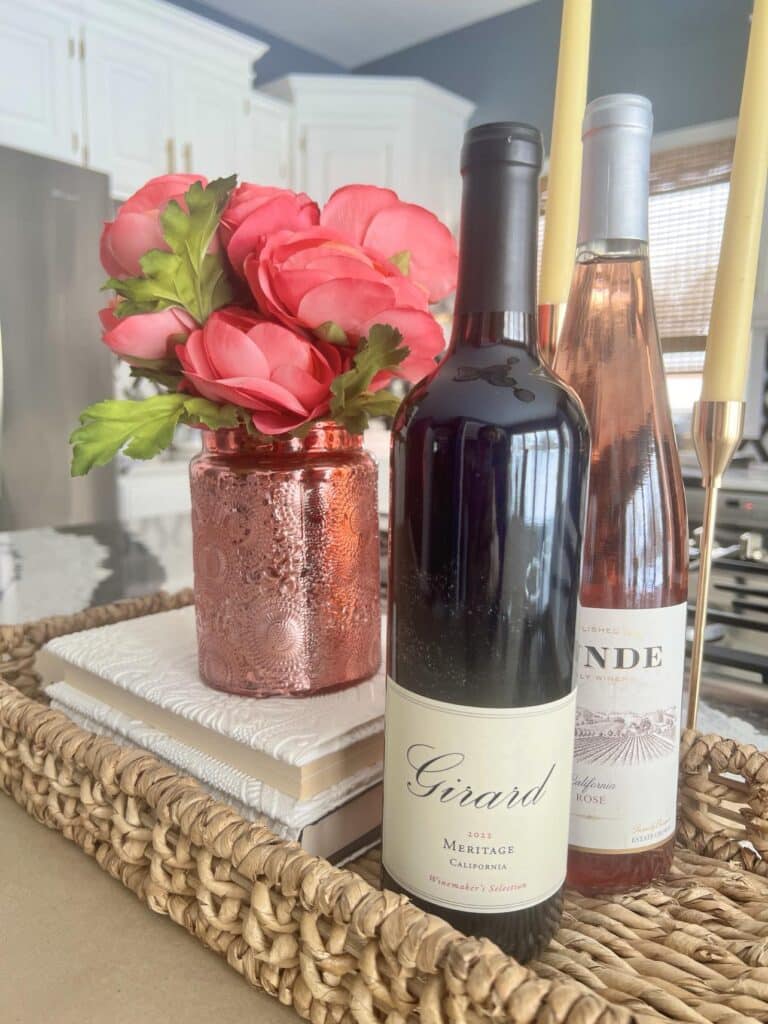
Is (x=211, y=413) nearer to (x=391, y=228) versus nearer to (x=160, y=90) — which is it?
(x=391, y=228)

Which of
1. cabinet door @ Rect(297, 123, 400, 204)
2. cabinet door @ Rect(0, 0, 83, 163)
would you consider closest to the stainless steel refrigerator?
cabinet door @ Rect(0, 0, 83, 163)

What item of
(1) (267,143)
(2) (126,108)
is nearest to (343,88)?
(1) (267,143)

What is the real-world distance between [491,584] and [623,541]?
0.13 meters

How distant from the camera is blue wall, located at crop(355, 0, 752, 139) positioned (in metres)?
2.71

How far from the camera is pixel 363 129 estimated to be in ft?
10.5

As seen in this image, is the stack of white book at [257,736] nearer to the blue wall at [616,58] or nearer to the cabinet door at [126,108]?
the cabinet door at [126,108]

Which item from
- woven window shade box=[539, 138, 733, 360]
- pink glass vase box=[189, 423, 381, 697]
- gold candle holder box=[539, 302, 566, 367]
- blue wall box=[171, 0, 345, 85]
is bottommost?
pink glass vase box=[189, 423, 381, 697]

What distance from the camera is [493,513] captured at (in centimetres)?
30

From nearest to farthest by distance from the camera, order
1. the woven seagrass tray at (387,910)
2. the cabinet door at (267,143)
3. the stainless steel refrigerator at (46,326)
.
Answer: the woven seagrass tray at (387,910) < the stainless steel refrigerator at (46,326) < the cabinet door at (267,143)

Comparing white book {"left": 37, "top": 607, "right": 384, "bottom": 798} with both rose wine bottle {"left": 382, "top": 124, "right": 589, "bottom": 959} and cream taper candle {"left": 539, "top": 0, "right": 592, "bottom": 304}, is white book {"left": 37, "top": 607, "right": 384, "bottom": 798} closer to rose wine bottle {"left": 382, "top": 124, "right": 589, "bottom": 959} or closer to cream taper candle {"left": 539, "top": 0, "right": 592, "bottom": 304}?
rose wine bottle {"left": 382, "top": 124, "right": 589, "bottom": 959}

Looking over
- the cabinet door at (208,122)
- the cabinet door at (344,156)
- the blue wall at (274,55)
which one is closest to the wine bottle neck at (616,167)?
the cabinet door at (208,122)

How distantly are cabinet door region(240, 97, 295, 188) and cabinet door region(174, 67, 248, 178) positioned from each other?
0.12 ft

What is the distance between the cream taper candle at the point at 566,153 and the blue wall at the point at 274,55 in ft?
10.6

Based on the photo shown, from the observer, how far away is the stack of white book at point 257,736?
0.40 metres
